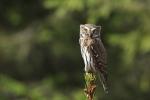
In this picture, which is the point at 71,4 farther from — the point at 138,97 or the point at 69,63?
the point at 69,63

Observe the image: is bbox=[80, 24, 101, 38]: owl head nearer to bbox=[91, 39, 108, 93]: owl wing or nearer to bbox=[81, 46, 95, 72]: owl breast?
bbox=[91, 39, 108, 93]: owl wing

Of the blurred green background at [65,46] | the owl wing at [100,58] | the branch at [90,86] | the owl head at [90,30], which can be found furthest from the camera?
the blurred green background at [65,46]

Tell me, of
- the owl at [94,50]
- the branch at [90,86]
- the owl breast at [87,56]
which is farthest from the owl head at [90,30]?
the branch at [90,86]

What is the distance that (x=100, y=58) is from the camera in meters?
5.01

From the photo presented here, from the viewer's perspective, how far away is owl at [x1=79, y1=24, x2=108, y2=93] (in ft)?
16.0

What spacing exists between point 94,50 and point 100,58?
0.51 feet

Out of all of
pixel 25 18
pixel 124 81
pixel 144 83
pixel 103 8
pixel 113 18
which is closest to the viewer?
pixel 103 8

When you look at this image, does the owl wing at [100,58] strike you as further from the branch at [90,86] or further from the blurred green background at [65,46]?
the blurred green background at [65,46]

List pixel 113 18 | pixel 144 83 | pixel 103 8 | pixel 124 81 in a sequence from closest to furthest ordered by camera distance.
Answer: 1. pixel 103 8
2. pixel 144 83
3. pixel 113 18
4. pixel 124 81

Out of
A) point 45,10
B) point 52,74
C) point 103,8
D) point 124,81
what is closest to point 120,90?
point 124,81

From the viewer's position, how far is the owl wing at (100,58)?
16.4 feet

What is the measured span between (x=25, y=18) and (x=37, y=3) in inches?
25.3

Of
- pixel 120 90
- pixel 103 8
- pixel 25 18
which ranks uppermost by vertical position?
pixel 103 8

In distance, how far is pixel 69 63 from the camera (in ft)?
54.4
